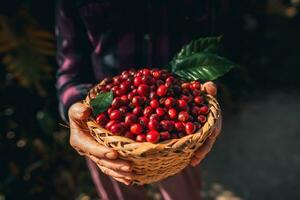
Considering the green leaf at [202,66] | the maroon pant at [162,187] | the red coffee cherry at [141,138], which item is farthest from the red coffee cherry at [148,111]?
the maroon pant at [162,187]

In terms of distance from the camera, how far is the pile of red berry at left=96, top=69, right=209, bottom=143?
4.75 ft

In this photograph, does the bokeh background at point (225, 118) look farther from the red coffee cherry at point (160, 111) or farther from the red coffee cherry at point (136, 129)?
the red coffee cherry at point (136, 129)

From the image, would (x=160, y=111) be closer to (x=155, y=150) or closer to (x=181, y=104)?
(x=181, y=104)

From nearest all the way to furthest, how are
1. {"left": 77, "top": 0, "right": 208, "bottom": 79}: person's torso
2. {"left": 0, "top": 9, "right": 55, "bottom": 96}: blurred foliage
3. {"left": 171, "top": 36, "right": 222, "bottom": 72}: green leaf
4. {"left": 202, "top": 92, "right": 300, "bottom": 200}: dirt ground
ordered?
{"left": 171, "top": 36, "right": 222, "bottom": 72}: green leaf → {"left": 77, "top": 0, "right": 208, "bottom": 79}: person's torso → {"left": 0, "top": 9, "right": 55, "bottom": 96}: blurred foliage → {"left": 202, "top": 92, "right": 300, "bottom": 200}: dirt ground

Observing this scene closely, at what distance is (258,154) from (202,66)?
1.65 m

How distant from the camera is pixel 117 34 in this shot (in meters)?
1.81

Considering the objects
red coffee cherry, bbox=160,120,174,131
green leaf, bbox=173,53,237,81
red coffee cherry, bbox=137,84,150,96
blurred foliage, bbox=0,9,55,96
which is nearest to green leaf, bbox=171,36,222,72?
green leaf, bbox=173,53,237,81

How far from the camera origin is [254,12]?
3.36 meters

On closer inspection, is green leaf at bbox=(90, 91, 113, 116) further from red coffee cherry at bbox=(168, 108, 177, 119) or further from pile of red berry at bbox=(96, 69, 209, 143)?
red coffee cherry at bbox=(168, 108, 177, 119)

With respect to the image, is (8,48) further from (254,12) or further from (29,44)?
(254,12)

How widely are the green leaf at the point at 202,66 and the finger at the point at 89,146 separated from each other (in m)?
0.44

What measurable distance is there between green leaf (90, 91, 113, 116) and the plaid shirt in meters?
0.30

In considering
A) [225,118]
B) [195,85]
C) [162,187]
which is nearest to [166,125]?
[195,85]

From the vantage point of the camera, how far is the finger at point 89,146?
55.8 inches
